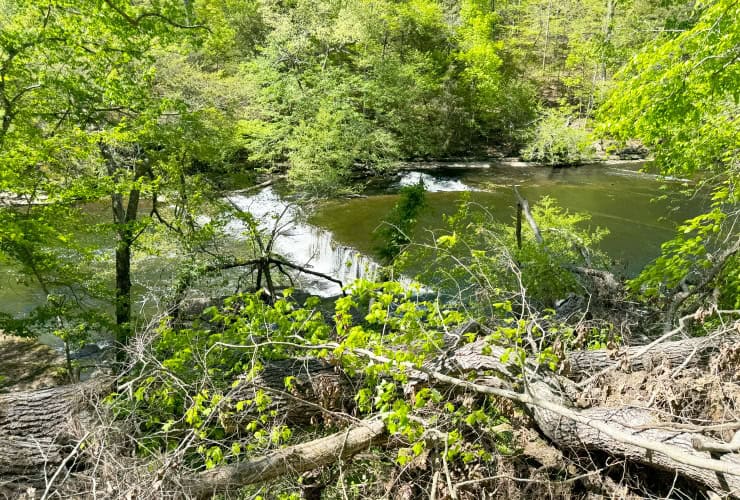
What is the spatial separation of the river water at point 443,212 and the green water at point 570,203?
0.10 feet

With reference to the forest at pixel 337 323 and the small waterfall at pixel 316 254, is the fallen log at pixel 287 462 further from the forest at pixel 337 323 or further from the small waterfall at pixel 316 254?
the small waterfall at pixel 316 254

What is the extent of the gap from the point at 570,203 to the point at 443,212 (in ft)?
16.6

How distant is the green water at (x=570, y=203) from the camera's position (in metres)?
12.7

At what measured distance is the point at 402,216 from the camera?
857 cm

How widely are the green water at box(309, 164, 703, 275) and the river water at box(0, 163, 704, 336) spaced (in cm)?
3

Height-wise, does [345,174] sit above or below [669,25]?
below

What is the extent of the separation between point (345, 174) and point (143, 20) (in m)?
10.0

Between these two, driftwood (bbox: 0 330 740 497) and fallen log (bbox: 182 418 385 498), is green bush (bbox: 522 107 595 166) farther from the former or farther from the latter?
fallen log (bbox: 182 418 385 498)

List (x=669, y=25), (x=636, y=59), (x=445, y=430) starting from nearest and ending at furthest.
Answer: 1. (x=445, y=430)
2. (x=636, y=59)
3. (x=669, y=25)

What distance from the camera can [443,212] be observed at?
15.3m

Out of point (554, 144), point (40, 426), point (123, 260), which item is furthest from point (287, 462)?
point (554, 144)

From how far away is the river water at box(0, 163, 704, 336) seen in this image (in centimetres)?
1092

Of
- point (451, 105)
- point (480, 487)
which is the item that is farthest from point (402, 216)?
point (451, 105)

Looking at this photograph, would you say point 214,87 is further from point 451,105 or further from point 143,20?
point 451,105
